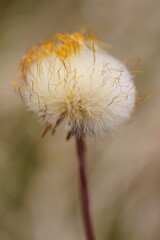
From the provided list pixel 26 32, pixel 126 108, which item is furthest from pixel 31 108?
pixel 26 32

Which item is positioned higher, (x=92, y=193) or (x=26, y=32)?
(x=26, y=32)

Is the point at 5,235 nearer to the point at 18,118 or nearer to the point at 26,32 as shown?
the point at 18,118

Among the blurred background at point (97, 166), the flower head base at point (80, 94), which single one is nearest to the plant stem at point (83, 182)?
the flower head base at point (80, 94)

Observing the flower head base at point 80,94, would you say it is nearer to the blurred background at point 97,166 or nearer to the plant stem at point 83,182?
the plant stem at point 83,182

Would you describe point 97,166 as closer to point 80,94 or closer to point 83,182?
point 83,182

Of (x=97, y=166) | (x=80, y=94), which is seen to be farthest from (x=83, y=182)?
(x=97, y=166)

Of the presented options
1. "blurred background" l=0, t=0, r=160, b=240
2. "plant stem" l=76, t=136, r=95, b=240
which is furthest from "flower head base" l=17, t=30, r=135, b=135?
"blurred background" l=0, t=0, r=160, b=240

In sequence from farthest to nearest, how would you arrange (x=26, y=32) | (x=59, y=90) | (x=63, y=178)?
(x=26, y=32) < (x=63, y=178) < (x=59, y=90)
